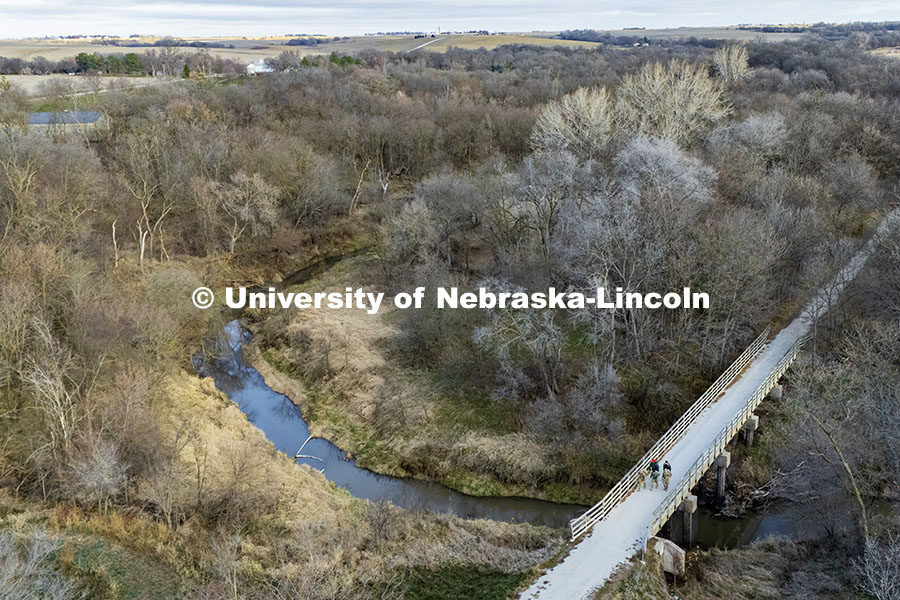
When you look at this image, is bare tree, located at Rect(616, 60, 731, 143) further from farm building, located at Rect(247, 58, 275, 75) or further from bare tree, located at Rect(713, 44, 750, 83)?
farm building, located at Rect(247, 58, 275, 75)

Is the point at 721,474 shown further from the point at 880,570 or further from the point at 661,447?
the point at 880,570

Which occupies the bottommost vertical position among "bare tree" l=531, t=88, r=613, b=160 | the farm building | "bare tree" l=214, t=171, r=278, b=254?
"bare tree" l=214, t=171, r=278, b=254

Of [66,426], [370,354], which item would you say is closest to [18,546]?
[66,426]

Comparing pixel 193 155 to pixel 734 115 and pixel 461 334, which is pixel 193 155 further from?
pixel 734 115

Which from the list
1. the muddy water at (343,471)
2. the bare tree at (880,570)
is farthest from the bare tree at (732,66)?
the bare tree at (880,570)

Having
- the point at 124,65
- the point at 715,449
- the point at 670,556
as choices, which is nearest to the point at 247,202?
the point at 715,449

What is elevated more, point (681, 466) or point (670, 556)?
point (681, 466)
